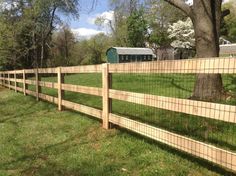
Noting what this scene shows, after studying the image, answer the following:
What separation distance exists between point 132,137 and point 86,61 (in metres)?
58.2

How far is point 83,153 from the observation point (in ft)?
16.6

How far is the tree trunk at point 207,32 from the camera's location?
24.5ft

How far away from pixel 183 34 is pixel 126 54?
974cm

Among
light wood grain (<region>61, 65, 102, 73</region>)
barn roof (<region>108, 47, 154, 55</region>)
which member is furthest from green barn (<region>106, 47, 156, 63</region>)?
light wood grain (<region>61, 65, 102, 73</region>)

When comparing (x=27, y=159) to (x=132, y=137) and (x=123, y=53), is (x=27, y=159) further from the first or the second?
(x=123, y=53)

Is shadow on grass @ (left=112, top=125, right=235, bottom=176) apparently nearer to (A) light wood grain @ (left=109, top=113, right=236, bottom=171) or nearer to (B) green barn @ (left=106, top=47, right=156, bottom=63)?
(A) light wood grain @ (left=109, top=113, right=236, bottom=171)

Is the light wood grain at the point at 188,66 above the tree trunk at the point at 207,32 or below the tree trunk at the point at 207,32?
below

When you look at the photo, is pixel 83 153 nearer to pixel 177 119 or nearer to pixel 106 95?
pixel 106 95

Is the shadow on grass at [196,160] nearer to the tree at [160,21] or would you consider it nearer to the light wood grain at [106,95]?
the light wood grain at [106,95]

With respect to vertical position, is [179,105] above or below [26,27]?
below

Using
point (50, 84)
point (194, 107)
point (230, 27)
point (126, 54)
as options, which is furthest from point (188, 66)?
point (230, 27)

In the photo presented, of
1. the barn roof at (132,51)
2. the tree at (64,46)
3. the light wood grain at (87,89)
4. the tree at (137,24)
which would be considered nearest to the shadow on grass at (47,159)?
the light wood grain at (87,89)

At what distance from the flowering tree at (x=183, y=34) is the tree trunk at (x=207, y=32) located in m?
43.5

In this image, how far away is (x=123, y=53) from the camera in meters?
48.6
